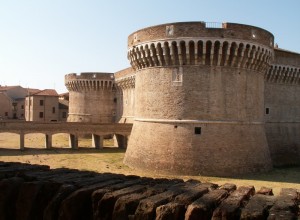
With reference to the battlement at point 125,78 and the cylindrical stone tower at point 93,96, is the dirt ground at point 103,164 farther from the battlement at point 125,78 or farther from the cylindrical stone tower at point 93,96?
the cylindrical stone tower at point 93,96

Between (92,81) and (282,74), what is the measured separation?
2613 centimetres

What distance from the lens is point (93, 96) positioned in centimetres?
4628

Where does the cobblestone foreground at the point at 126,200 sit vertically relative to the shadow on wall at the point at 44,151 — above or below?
above

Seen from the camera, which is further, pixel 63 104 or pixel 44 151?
pixel 63 104

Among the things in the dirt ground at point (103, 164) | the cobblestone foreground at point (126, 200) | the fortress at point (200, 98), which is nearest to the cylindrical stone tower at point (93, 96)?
the dirt ground at point (103, 164)

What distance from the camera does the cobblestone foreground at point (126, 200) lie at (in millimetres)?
4777

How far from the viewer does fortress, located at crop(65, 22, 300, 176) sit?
2134 cm

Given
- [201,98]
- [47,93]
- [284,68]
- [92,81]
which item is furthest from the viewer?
[47,93]

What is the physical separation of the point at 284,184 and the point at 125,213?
55.3 feet

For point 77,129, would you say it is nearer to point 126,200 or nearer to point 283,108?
point 283,108

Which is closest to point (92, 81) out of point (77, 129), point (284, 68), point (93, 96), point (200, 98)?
point (93, 96)

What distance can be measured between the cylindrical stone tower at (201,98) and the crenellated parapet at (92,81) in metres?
22.9

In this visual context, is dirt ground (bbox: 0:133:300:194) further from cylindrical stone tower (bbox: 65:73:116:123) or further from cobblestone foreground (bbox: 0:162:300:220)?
cobblestone foreground (bbox: 0:162:300:220)

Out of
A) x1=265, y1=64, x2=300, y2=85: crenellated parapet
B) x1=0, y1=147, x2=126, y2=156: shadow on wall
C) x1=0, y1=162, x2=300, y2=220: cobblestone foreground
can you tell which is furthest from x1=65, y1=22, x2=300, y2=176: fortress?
x1=0, y1=162, x2=300, y2=220: cobblestone foreground
